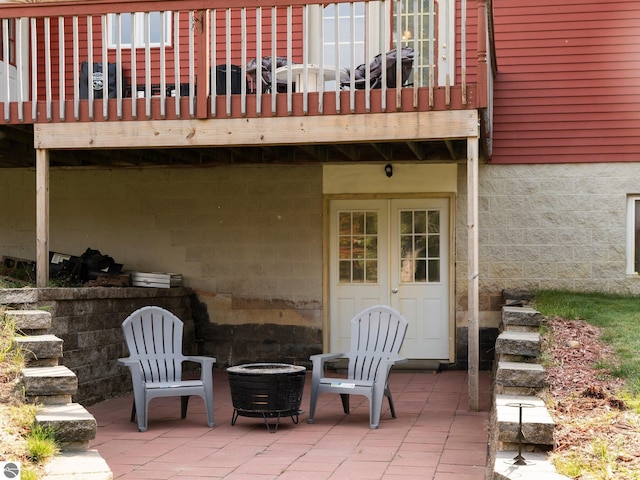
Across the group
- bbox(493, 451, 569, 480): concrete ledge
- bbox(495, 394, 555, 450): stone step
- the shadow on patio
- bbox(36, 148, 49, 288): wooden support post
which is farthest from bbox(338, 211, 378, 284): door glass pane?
bbox(493, 451, 569, 480): concrete ledge

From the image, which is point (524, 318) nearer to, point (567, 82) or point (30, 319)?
point (567, 82)

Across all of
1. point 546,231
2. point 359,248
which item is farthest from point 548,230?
point 359,248

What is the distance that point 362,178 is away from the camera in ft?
34.7

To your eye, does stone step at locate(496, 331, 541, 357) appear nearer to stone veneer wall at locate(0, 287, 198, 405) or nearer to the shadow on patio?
the shadow on patio

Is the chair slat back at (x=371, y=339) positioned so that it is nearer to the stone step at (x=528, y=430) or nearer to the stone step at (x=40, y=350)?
the stone step at (x=40, y=350)

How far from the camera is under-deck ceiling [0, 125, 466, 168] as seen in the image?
397 inches

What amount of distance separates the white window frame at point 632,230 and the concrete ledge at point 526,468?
247 inches

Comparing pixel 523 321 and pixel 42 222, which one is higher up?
pixel 42 222

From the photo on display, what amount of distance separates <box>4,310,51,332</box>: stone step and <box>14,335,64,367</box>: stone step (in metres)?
0.34

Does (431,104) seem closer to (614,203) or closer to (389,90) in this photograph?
(389,90)

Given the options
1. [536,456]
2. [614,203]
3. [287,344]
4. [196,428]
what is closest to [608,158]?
[614,203]

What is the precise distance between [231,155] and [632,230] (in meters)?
4.65

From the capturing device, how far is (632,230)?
1017 centimetres

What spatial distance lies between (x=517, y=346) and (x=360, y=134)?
90.2 inches
